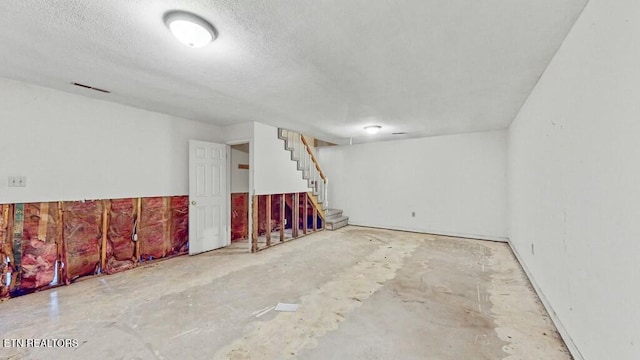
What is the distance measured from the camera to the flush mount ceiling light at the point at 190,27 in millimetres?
1701

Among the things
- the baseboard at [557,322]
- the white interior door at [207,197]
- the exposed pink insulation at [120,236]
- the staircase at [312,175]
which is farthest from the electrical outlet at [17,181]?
the baseboard at [557,322]

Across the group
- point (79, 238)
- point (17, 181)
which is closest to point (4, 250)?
point (79, 238)

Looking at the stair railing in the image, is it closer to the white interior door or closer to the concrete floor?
the white interior door

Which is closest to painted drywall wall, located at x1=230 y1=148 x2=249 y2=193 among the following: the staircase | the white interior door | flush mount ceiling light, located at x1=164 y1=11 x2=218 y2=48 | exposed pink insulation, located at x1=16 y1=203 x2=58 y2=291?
the white interior door

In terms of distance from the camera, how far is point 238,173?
17.8 ft

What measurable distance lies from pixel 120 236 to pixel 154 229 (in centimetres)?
45

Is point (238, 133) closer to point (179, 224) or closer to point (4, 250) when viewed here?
point (179, 224)

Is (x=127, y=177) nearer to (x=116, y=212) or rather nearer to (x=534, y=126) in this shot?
(x=116, y=212)

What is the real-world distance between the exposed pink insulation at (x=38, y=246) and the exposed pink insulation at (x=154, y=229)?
3.11 feet

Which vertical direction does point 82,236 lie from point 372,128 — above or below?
below

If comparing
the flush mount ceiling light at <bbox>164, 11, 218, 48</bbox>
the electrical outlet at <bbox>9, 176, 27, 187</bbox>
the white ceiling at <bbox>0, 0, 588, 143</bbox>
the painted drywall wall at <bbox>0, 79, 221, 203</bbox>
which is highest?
the white ceiling at <bbox>0, 0, 588, 143</bbox>

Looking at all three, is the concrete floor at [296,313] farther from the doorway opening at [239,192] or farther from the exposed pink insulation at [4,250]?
the doorway opening at [239,192]

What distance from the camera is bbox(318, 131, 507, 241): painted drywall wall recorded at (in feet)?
17.8

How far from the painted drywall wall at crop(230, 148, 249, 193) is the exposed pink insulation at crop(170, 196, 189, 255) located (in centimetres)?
101
